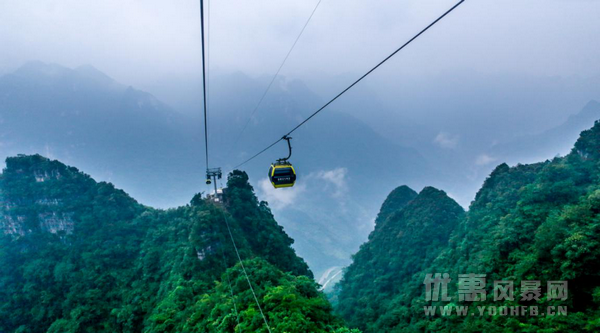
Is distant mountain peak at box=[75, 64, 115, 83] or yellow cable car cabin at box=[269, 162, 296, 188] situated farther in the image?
distant mountain peak at box=[75, 64, 115, 83]

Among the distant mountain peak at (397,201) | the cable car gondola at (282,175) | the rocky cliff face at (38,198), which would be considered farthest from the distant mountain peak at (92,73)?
the cable car gondola at (282,175)

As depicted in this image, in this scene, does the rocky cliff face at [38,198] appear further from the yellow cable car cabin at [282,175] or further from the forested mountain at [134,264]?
the yellow cable car cabin at [282,175]

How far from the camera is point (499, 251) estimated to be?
18.5 metres

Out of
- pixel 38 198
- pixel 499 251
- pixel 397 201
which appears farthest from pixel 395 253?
pixel 38 198

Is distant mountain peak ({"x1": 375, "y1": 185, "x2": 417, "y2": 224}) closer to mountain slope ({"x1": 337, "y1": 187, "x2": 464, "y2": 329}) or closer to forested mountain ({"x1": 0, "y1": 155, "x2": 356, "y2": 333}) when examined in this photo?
mountain slope ({"x1": 337, "y1": 187, "x2": 464, "y2": 329})

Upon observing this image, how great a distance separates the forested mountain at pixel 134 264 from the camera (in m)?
14.5

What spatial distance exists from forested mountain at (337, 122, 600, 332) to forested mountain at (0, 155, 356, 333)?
960cm

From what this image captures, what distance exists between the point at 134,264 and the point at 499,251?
3298 centimetres

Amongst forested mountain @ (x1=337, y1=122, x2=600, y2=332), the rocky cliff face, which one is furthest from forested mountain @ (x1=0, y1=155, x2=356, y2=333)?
forested mountain @ (x1=337, y1=122, x2=600, y2=332)

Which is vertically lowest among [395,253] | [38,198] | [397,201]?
[395,253]

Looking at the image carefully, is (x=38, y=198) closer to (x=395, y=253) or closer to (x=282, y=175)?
(x=282, y=175)

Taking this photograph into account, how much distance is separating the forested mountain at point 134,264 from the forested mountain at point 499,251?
9.60 meters

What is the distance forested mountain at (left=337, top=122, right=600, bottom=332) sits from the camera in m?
12.6

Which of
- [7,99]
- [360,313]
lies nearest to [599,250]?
[360,313]
